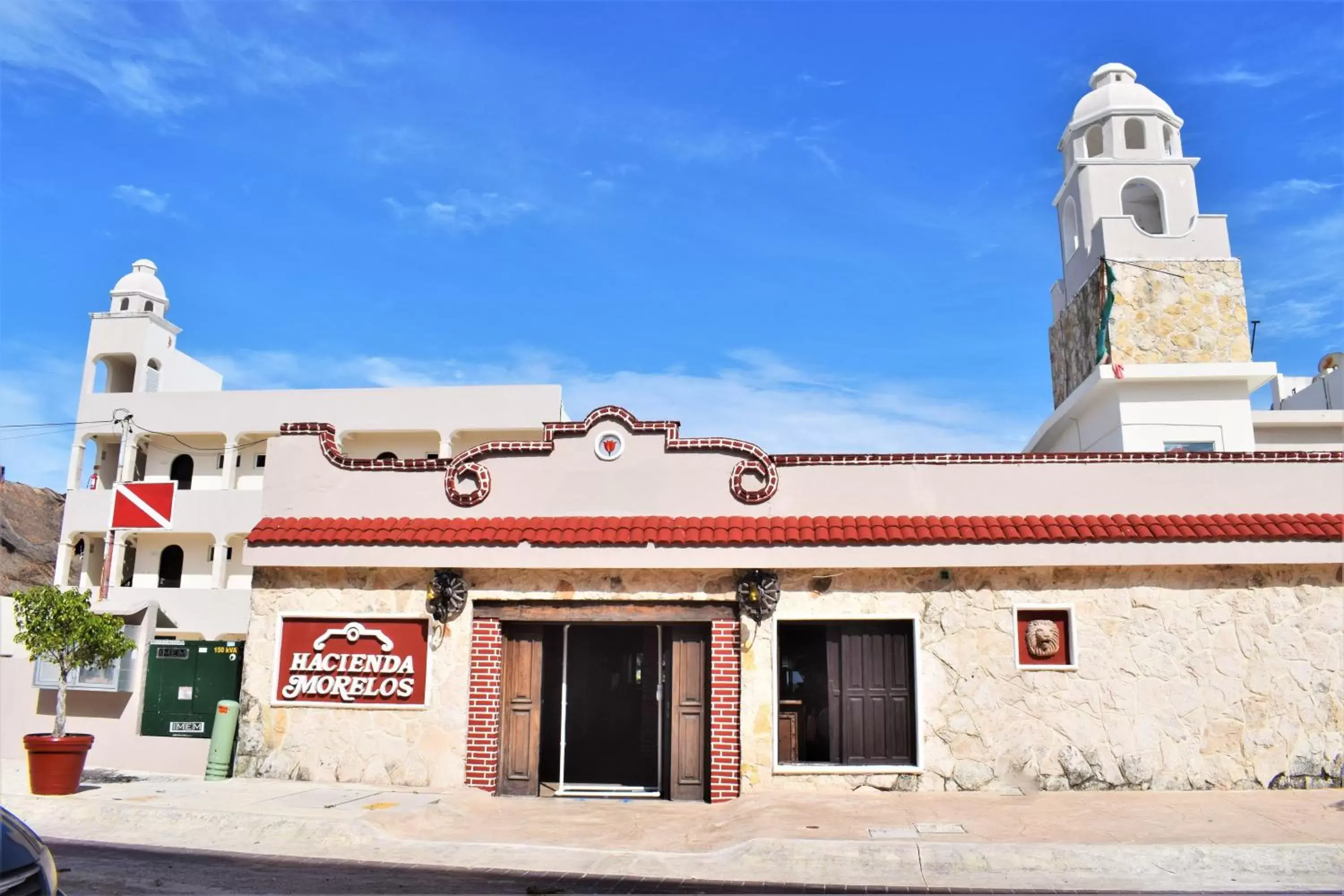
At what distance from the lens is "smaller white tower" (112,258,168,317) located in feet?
132

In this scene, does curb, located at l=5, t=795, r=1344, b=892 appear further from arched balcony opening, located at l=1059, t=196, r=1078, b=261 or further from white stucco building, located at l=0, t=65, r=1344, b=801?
arched balcony opening, located at l=1059, t=196, r=1078, b=261

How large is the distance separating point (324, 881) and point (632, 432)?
7.02 metres

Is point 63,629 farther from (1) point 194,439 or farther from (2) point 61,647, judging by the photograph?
(1) point 194,439

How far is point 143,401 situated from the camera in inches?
1489

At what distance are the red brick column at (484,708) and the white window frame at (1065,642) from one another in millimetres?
6815

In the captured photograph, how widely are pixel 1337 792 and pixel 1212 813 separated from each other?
8.38 ft

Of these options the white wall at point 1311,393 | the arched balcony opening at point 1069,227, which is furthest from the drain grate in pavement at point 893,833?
the white wall at point 1311,393

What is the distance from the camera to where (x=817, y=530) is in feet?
43.6

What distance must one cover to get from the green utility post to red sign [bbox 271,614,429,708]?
879 mm

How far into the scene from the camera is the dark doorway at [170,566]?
3791 cm

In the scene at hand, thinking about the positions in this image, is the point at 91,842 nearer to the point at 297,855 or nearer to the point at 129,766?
the point at 297,855

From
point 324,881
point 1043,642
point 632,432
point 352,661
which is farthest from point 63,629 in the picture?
point 1043,642

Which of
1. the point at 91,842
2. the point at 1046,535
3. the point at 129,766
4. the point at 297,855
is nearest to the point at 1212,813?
the point at 1046,535

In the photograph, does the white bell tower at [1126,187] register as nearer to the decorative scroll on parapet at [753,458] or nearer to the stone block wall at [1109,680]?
the decorative scroll on parapet at [753,458]
